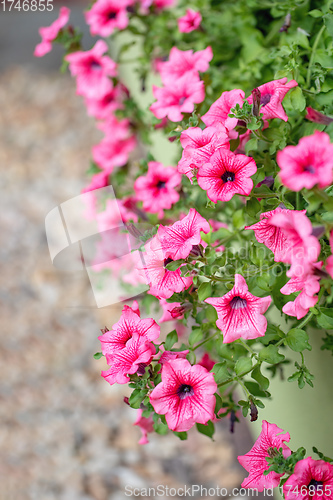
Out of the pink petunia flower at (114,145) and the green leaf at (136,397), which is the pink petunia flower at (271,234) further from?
the pink petunia flower at (114,145)

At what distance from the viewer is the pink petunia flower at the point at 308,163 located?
45 cm

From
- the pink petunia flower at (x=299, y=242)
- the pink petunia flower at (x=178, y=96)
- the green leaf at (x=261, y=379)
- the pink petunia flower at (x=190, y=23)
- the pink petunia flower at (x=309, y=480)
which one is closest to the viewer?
the pink petunia flower at (x=299, y=242)

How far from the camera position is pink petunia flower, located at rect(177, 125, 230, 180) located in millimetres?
598

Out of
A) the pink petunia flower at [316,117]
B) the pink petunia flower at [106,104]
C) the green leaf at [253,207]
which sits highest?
the pink petunia flower at [106,104]

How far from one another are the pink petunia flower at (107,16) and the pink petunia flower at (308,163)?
2.22 ft

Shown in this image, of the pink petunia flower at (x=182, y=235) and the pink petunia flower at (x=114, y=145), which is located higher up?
the pink petunia flower at (x=114, y=145)

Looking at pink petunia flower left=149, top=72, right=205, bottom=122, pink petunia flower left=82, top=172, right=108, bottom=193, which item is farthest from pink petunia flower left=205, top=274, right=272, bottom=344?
pink petunia flower left=82, top=172, right=108, bottom=193

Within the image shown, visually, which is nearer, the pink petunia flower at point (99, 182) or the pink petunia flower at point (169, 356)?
the pink petunia flower at point (169, 356)

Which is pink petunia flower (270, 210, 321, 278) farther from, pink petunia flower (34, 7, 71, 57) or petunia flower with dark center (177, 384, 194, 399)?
pink petunia flower (34, 7, 71, 57)

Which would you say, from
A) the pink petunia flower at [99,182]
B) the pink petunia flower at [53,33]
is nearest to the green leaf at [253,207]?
the pink petunia flower at [99,182]

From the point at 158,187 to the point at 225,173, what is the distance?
28cm

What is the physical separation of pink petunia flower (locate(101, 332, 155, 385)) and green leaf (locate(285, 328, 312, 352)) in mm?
181

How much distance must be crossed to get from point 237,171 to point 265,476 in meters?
0.37

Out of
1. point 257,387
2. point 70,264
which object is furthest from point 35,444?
point 257,387
